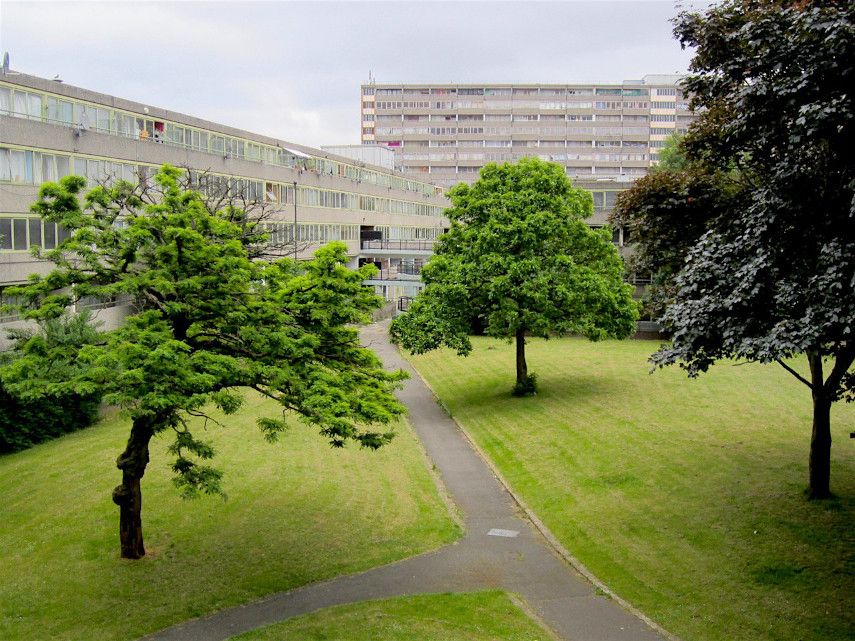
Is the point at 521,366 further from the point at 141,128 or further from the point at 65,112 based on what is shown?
the point at 141,128

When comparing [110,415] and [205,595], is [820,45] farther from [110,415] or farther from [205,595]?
[110,415]

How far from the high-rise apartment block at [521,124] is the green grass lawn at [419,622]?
129100mm

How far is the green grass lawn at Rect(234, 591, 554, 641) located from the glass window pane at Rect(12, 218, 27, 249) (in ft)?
80.9

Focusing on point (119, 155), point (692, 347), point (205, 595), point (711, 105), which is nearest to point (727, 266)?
point (692, 347)

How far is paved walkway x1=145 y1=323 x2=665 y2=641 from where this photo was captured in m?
17.0

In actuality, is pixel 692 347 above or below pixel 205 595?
above

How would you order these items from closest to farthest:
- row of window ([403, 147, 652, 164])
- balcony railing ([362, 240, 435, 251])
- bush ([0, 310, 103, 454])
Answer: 1. bush ([0, 310, 103, 454])
2. balcony railing ([362, 240, 435, 251])
3. row of window ([403, 147, 652, 164])

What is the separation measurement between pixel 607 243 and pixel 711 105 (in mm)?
15045

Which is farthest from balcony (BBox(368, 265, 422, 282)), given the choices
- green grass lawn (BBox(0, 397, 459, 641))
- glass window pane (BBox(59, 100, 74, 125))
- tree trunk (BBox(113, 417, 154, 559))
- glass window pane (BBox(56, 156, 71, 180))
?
tree trunk (BBox(113, 417, 154, 559))

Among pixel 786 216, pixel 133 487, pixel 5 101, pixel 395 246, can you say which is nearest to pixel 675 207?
pixel 786 216

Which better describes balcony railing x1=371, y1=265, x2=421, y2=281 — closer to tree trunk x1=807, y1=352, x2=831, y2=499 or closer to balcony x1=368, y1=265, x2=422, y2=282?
balcony x1=368, y1=265, x2=422, y2=282

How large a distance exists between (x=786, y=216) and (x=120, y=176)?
34.1 m

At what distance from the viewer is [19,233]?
35375 mm

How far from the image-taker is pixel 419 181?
9712 centimetres
